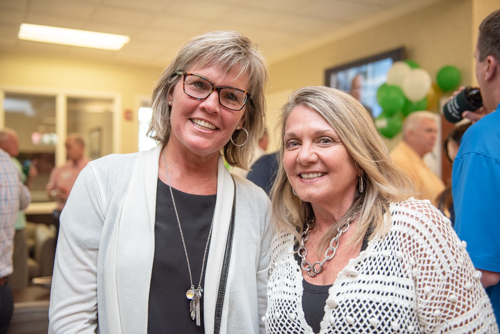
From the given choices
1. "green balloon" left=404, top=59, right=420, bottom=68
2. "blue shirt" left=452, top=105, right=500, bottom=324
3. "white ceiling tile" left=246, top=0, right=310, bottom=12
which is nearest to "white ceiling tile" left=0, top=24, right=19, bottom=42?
"white ceiling tile" left=246, top=0, right=310, bottom=12

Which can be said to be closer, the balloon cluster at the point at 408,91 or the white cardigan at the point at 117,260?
the white cardigan at the point at 117,260

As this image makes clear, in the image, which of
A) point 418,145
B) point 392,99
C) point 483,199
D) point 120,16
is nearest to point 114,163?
point 483,199

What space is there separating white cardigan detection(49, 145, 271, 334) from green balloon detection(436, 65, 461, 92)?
12.4 feet

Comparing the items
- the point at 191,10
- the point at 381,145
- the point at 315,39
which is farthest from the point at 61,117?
the point at 381,145

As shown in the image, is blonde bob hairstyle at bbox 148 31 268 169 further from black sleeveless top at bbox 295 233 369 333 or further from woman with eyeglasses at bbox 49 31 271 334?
black sleeveless top at bbox 295 233 369 333

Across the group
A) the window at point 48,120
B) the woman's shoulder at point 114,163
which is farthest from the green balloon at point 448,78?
the window at point 48,120

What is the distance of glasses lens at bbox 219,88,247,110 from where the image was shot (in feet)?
4.53

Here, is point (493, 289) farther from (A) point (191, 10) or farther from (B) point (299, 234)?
(A) point (191, 10)

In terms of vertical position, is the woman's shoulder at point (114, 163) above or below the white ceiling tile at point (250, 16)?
below

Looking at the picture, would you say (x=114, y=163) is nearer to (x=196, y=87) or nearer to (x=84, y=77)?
(x=196, y=87)

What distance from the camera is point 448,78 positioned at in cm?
432

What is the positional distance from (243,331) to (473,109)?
57.1 inches

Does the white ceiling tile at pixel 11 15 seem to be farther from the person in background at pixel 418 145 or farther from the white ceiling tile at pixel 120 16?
the person in background at pixel 418 145

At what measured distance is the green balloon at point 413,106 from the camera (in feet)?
14.6
